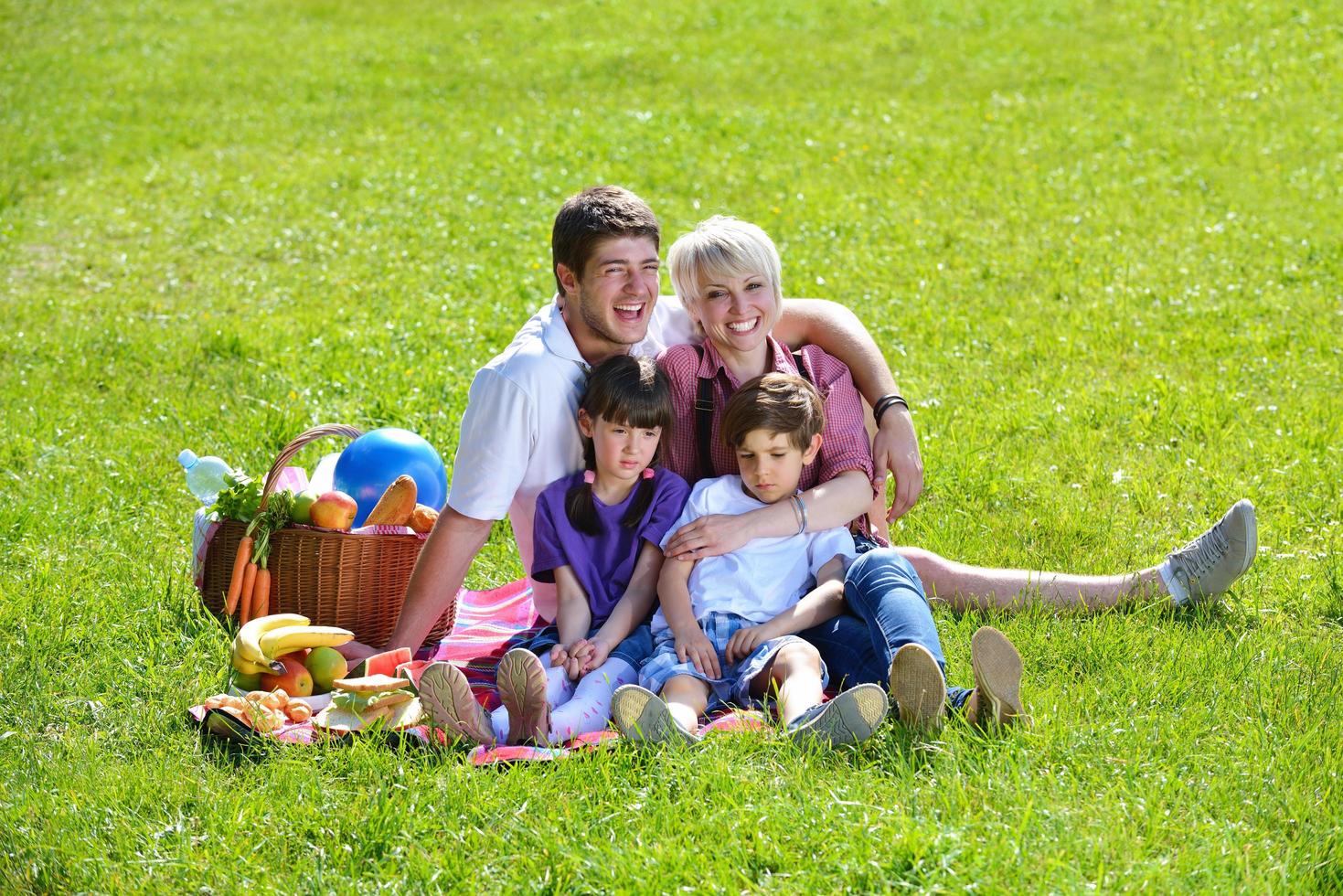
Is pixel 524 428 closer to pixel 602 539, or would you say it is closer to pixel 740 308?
pixel 602 539

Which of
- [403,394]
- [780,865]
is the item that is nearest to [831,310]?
[780,865]

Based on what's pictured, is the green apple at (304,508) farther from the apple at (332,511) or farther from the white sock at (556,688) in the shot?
the white sock at (556,688)

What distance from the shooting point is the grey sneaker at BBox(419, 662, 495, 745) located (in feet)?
13.5

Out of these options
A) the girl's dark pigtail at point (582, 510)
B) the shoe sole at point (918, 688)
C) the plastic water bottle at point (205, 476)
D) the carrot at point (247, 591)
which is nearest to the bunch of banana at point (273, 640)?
the carrot at point (247, 591)

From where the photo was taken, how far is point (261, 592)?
203 inches

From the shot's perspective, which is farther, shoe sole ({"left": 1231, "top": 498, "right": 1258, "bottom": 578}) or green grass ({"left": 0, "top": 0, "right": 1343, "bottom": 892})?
shoe sole ({"left": 1231, "top": 498, "right": 1258, "bottom": 578})

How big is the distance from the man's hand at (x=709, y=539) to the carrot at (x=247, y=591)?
1.64m

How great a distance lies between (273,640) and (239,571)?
55cm

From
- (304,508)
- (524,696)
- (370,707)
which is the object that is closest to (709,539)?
(524,696)

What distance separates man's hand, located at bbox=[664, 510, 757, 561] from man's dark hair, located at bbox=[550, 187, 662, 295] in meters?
1.05

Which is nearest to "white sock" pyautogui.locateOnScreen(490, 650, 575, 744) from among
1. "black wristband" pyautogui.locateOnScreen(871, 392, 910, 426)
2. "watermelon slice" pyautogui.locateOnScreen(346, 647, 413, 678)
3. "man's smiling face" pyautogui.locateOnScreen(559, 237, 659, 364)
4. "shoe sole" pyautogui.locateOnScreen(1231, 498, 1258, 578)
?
"watermelon slice" pyautogui.locateOnScreen(346, 647, 413, 678)

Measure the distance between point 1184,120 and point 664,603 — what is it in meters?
12.2

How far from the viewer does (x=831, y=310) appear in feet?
18.5

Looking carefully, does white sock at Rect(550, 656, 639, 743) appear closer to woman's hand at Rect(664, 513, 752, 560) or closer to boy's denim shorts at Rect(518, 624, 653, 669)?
boy's denim shorts at Rect(518, 624, 653, 669)
